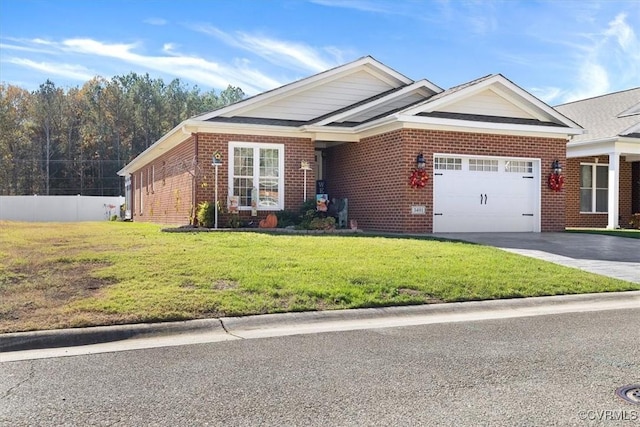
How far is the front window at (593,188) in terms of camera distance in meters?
22.8

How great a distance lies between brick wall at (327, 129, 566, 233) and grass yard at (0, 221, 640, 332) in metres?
3.88

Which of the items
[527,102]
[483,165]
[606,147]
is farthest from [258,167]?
[606,147]

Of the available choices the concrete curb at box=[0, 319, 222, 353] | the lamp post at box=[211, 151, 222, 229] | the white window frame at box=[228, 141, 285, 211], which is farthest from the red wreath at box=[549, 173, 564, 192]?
the concrete curb at box=[0, 319, 222, 353]

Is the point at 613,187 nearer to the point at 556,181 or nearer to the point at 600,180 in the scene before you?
the point at 600,180

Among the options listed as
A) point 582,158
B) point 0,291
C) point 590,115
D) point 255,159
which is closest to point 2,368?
point 0,291

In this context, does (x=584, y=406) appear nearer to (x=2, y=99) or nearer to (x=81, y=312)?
(x=81, y=312)

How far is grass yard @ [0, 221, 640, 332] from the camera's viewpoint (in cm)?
686

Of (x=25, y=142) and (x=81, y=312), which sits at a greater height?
(x=25, y=142)

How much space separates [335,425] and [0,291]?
18.6 feet

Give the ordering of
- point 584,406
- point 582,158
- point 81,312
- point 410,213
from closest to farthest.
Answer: point 584,406, point 81,312, point 410,213, point 582,158

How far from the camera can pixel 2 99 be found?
58000 mm

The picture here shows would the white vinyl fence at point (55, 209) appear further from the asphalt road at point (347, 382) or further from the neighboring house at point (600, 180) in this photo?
the asphalt road at point (347, 382)

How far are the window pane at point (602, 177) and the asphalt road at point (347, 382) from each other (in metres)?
18.6

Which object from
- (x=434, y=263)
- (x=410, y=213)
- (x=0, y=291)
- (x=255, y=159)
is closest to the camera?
(x=0, y=291)
